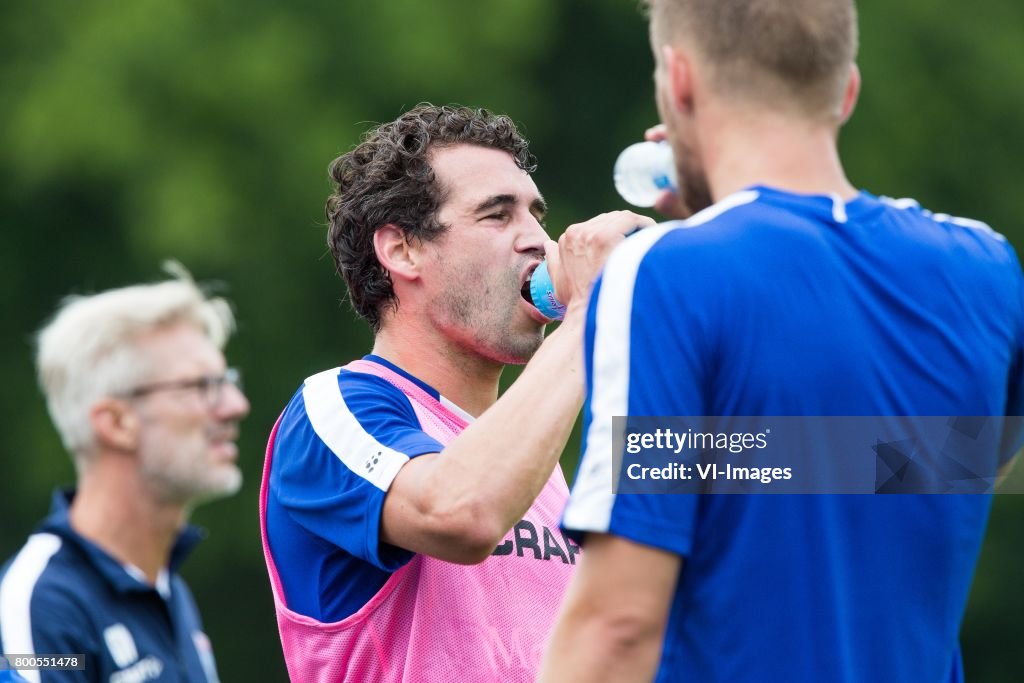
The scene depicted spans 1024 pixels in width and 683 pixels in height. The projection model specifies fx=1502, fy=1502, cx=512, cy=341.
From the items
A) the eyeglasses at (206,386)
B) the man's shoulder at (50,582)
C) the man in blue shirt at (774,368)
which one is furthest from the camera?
the eyeglasses at (206,386)

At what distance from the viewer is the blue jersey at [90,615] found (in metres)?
4.09

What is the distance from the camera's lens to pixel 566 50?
13.9 meters

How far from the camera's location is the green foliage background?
11969 millimetres

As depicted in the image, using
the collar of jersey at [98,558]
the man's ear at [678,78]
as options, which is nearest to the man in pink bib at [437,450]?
the man's ear at [678,78]

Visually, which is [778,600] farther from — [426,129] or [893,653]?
[426,129]

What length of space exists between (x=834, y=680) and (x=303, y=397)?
1.65m

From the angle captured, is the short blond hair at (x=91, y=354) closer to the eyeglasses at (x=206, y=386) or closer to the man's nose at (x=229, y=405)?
the eyeglasses at (x=206, y=386)

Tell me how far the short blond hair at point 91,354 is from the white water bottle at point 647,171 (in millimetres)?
2919

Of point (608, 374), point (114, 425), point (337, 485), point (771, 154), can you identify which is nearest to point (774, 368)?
point (608, 374)

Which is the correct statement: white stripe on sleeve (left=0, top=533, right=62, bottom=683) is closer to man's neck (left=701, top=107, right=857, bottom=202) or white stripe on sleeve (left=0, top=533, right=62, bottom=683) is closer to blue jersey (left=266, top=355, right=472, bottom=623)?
blue jersey (left=266, top=355, right=472, bottom=623)

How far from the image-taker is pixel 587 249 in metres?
3.12

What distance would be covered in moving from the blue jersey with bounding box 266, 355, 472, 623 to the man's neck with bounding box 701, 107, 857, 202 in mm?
1156

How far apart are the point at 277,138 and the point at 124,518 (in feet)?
25.0

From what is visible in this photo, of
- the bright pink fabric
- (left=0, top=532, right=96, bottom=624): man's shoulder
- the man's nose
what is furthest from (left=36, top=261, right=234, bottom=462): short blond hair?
the bright pink fabric
